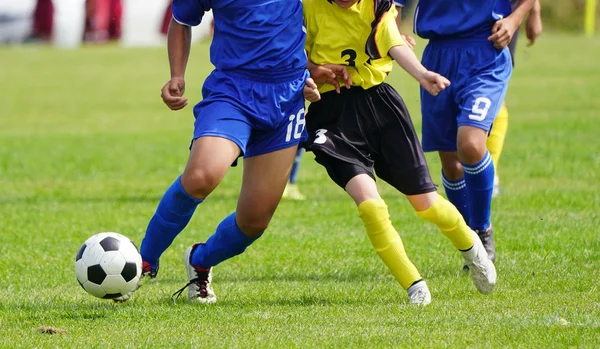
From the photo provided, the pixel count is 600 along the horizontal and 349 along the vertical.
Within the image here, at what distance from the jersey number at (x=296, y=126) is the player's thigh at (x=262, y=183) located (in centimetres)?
7

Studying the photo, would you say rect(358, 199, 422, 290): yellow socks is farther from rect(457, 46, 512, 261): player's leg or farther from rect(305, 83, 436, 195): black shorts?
rect(457, 46, 512, 261): player's leg

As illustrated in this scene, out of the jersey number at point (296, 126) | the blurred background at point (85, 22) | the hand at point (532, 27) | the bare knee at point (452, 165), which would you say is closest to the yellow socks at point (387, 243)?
the jersey number at point (296, 126)

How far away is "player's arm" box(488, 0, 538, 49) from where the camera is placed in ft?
21.4

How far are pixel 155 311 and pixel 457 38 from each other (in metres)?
2.50

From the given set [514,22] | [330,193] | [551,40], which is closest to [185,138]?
[330,193]

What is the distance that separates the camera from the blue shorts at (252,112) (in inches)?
212

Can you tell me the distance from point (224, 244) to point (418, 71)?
1359 mm

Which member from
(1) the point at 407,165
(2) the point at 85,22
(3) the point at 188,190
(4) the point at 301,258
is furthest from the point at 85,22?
(3) the point at 188,190

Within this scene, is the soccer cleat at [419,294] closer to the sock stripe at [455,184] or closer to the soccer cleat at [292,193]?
the sock stripe at [455,184]

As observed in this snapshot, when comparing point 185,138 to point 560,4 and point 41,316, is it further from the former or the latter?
point 560,4

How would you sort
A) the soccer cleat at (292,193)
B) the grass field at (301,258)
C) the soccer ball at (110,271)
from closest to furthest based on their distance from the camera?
1. the grass field at (301,258)
2. the soccer ball at (110,271)
3. the soccer cleat at (292,193)

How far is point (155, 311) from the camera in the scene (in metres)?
5.62

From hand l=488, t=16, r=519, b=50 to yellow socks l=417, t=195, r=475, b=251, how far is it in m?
1.22

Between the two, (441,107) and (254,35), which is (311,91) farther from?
(441,107)
